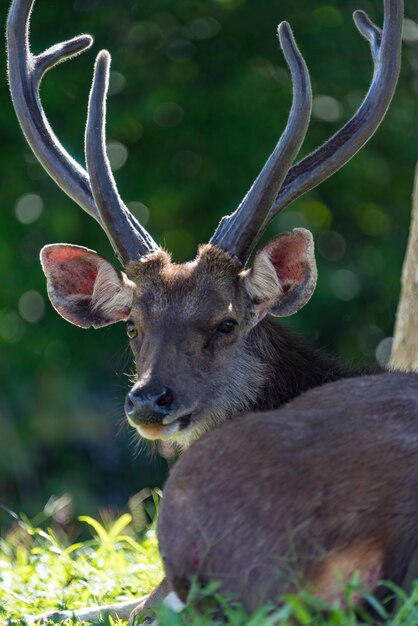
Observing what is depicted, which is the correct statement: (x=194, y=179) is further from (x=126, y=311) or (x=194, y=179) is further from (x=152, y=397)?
(x=152, y=397)

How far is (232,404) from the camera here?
5.96 meters

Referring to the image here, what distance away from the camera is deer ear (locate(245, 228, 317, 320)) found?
6.04m

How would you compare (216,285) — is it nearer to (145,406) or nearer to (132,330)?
(132,330)

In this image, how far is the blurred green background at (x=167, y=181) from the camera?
1187 centimetres

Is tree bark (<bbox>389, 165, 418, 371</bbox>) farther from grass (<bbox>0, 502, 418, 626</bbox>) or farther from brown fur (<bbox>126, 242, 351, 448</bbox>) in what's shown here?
grass (<bbox>0, 502, 418, 626</bbox>)

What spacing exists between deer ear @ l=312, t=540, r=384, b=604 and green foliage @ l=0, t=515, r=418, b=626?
0.15ft

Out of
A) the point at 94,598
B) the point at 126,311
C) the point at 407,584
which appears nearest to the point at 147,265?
the point at 126,311

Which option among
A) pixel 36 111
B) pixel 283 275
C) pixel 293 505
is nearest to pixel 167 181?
pixel 36 111

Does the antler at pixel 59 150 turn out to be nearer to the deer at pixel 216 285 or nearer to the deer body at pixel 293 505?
the deer at pixel 216 285

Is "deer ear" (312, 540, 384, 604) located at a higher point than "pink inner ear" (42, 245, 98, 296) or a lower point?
lower

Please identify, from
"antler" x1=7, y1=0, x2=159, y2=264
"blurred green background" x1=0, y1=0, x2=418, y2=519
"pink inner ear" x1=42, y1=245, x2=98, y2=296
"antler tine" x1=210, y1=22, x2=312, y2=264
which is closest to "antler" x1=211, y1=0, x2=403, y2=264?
"antler tine" x1=210, y1=22, x2=312, y2=264

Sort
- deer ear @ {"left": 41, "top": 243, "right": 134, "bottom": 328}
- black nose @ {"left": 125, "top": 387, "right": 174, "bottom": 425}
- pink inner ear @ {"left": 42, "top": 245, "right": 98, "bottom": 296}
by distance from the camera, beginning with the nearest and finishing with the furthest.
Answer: black nose @ {"left": 125, "top": 387, "right": 174, "bottom": 425} → deer ear @ {"left": 41, "top": 243, "right": 134, "bottom": 328} → pink inner ear @ {"left": 42, "top": 245, "right": 98, "bottom": 296}

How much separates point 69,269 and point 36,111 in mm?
783

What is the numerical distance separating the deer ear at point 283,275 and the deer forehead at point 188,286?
100 millimetres
